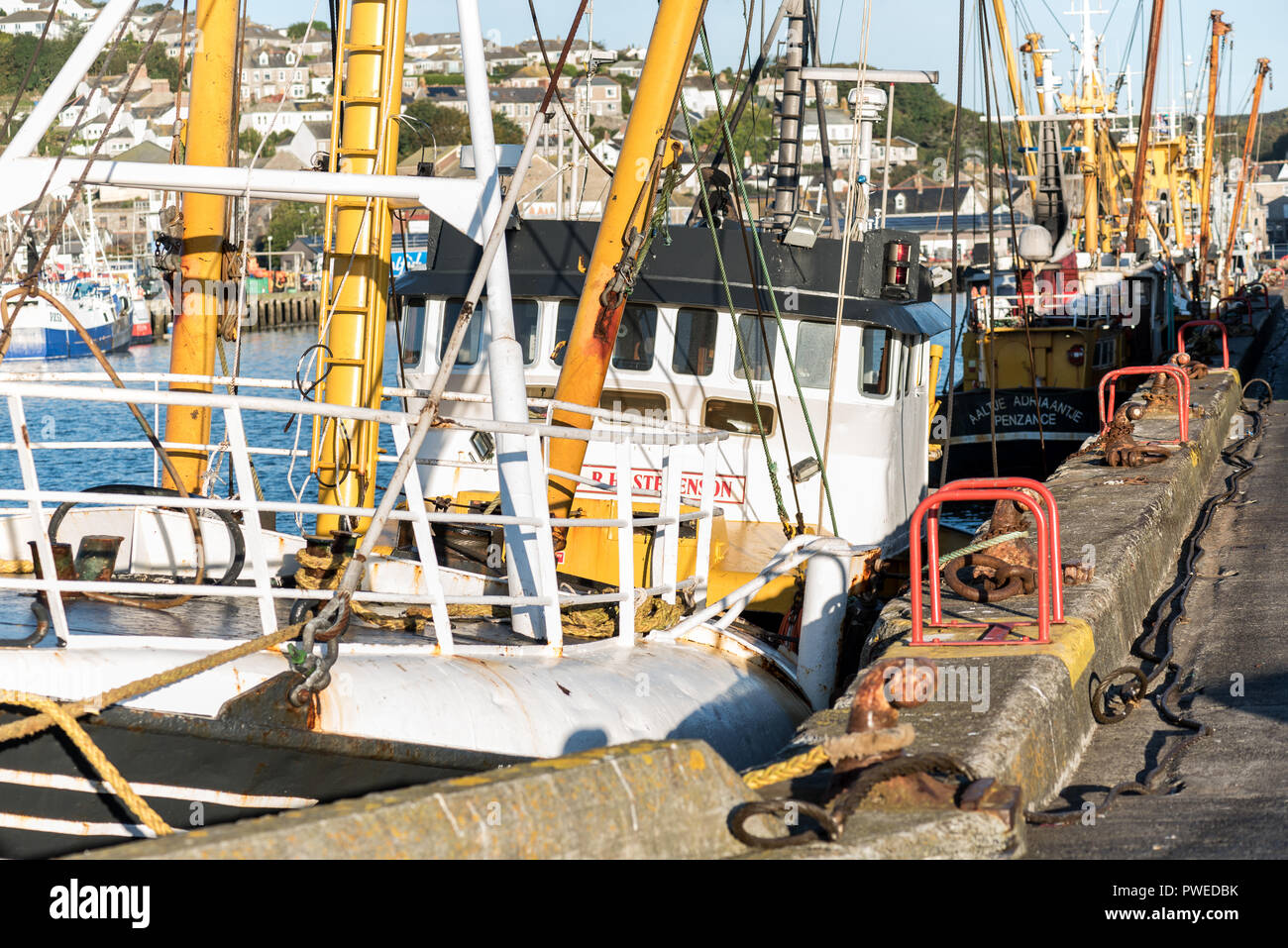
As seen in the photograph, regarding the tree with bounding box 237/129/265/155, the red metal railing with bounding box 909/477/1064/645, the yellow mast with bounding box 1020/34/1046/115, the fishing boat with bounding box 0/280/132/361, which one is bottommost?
the fishing boat with bounding box 0/280/132/361

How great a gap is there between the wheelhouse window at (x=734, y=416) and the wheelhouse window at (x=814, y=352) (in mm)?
343

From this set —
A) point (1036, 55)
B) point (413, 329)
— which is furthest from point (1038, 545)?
point (1036, 55)

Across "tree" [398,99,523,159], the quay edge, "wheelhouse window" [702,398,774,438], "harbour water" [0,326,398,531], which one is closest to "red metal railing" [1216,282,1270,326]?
"harbour water" [0,326,398,531]

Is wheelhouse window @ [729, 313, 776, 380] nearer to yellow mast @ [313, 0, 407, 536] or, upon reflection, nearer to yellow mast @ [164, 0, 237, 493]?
yellow mast @ [313, 0, 407, 536]

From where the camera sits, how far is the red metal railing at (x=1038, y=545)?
16.0 feet

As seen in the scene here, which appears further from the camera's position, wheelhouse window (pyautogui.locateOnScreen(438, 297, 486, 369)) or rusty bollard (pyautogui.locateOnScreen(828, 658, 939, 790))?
wheelhouse window (pyautogui.locateOnScreen(438, 297, 486, 369))

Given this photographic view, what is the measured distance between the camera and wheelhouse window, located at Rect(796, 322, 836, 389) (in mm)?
8711

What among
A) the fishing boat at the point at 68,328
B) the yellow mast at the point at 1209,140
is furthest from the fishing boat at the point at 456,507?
the fishing boat at the point at 68,328

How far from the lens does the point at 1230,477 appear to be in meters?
10.8

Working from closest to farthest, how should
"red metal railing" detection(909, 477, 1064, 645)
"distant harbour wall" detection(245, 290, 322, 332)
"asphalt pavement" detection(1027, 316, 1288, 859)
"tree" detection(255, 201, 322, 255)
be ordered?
"asphalt pavement" detection(1027, 316, 1288, 859)
"red metal railing" detection(909, 477, 1064, 645)
"distant harbour wall" detection(245, 290, 322, 332)
"tree" detection(255, 201, 322, 255)

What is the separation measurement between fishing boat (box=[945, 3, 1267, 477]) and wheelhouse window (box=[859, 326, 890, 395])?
201 centimetres

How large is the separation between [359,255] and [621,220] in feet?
5.11

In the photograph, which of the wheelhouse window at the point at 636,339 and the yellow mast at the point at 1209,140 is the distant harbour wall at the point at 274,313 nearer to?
the yellow mast at the point at 1209,140
